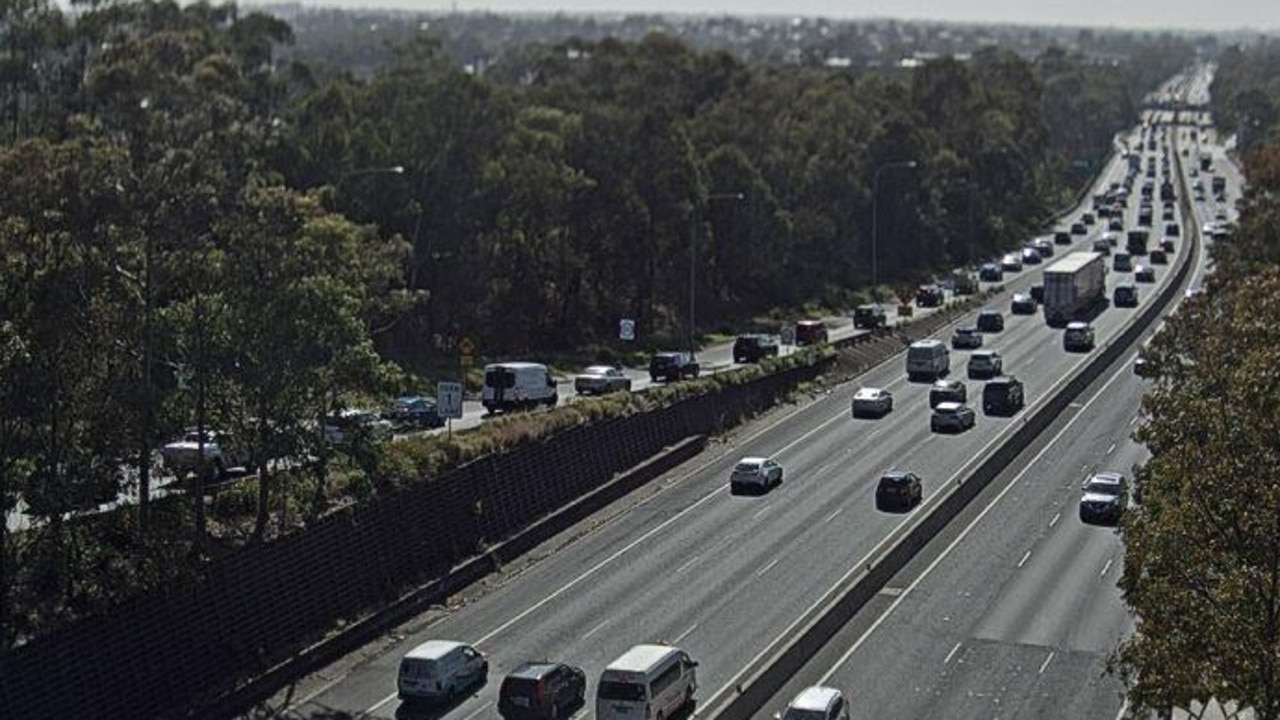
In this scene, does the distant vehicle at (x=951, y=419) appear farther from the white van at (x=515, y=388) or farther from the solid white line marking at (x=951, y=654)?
the solid white line marking at (x=951, y=654)

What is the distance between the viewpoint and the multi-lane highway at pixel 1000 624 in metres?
42.8

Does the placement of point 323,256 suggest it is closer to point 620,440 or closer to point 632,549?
point 632,549

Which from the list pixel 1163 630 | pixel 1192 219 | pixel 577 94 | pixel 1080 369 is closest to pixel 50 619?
pixel 1163 630

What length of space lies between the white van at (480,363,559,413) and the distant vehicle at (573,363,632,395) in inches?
172

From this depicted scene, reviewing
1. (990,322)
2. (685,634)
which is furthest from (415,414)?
(990,322)

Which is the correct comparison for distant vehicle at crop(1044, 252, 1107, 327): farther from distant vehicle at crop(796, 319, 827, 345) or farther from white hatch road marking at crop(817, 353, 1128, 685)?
distant vehicle at crop(796, 319, 827, 345)

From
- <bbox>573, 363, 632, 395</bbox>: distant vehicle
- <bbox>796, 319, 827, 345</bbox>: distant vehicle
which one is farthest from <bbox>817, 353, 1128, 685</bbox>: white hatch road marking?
<bbox>573, 363, 632, 395</bbox>: distant vehicle

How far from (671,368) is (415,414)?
16002 mm

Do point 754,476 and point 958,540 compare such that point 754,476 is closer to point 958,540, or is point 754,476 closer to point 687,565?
point 958,540

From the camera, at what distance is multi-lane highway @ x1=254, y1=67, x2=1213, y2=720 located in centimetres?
4584

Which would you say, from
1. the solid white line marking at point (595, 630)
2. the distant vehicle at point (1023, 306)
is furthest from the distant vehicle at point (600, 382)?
the distant vehicle at point (1023, 306)

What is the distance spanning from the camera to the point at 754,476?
6262 centimetres

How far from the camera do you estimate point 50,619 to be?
41.2m

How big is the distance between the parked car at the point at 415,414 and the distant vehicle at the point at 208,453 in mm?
9157
